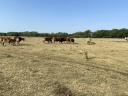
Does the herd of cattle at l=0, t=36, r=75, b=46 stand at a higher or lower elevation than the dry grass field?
higher

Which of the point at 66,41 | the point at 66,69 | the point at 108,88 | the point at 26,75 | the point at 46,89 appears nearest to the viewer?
the point at 46,89

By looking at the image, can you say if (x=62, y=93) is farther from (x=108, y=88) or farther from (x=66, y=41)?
(x=66, y=41)

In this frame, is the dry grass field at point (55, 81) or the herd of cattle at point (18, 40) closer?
the dry grass field at point (55, 81)

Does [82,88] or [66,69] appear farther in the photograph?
[66,69]

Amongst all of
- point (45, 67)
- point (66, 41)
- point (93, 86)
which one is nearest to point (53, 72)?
point (45, 67)

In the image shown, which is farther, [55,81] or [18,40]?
[18,40]

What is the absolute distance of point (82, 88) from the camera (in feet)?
40.9

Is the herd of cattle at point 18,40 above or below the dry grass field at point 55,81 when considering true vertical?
above

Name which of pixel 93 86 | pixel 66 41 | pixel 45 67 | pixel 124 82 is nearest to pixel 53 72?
pixel 45 67

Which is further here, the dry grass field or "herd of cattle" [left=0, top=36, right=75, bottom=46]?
"herd of cattle" [left=0, top=36, right=75, bottom=46]

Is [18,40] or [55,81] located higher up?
[18,40]

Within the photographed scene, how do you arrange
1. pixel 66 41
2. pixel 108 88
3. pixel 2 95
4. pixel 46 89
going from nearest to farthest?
pixel 2 95
pixel 46 89
pixel 108 88
pixel 66 41

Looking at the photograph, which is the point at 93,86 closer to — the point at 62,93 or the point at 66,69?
the point at 62,93

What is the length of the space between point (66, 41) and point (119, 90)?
30.7m
